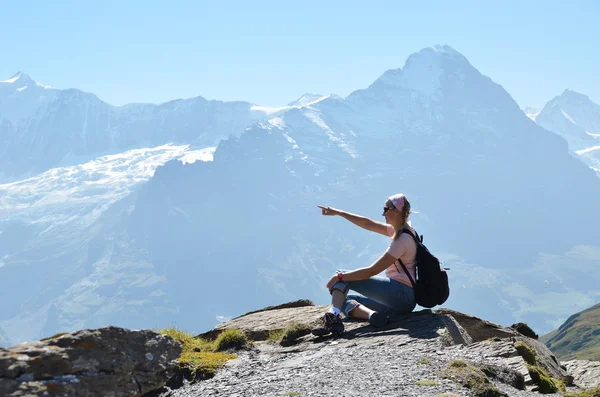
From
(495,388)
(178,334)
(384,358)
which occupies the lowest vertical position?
(495,388)

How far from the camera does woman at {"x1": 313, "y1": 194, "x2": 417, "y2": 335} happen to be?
610 inches

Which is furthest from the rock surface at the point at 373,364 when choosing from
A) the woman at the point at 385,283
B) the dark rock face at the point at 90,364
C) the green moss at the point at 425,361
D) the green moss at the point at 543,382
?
the dark rock face at the point at 90,364

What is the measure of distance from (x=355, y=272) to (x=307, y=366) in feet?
11.7

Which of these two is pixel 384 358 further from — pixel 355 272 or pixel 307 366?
pixel 355 272

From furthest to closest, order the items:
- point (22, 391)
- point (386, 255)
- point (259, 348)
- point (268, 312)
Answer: point (268, 312)
point (259, 348)
point (386, 255)
point (22, 391)

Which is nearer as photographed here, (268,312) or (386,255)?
(386,255)

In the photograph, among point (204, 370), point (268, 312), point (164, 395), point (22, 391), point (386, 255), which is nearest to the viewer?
point (22, 391)

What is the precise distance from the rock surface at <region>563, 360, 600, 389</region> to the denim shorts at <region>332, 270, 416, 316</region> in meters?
6.17

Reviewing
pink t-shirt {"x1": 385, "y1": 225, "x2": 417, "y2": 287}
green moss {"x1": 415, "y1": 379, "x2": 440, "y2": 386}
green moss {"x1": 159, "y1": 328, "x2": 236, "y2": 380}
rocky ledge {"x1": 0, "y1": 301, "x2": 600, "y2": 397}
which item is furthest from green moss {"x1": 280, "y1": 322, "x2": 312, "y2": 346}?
green moss {"x1": 415, "y1": 379, "x2": 440, "y2": 386}

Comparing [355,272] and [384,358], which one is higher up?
[355,272]

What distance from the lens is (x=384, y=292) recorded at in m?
16.2

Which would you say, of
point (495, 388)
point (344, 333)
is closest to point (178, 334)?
point (344, 333)

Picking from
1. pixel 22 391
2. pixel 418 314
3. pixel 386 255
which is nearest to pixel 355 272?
pixel 386 255

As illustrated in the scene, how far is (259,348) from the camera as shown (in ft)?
54.1
